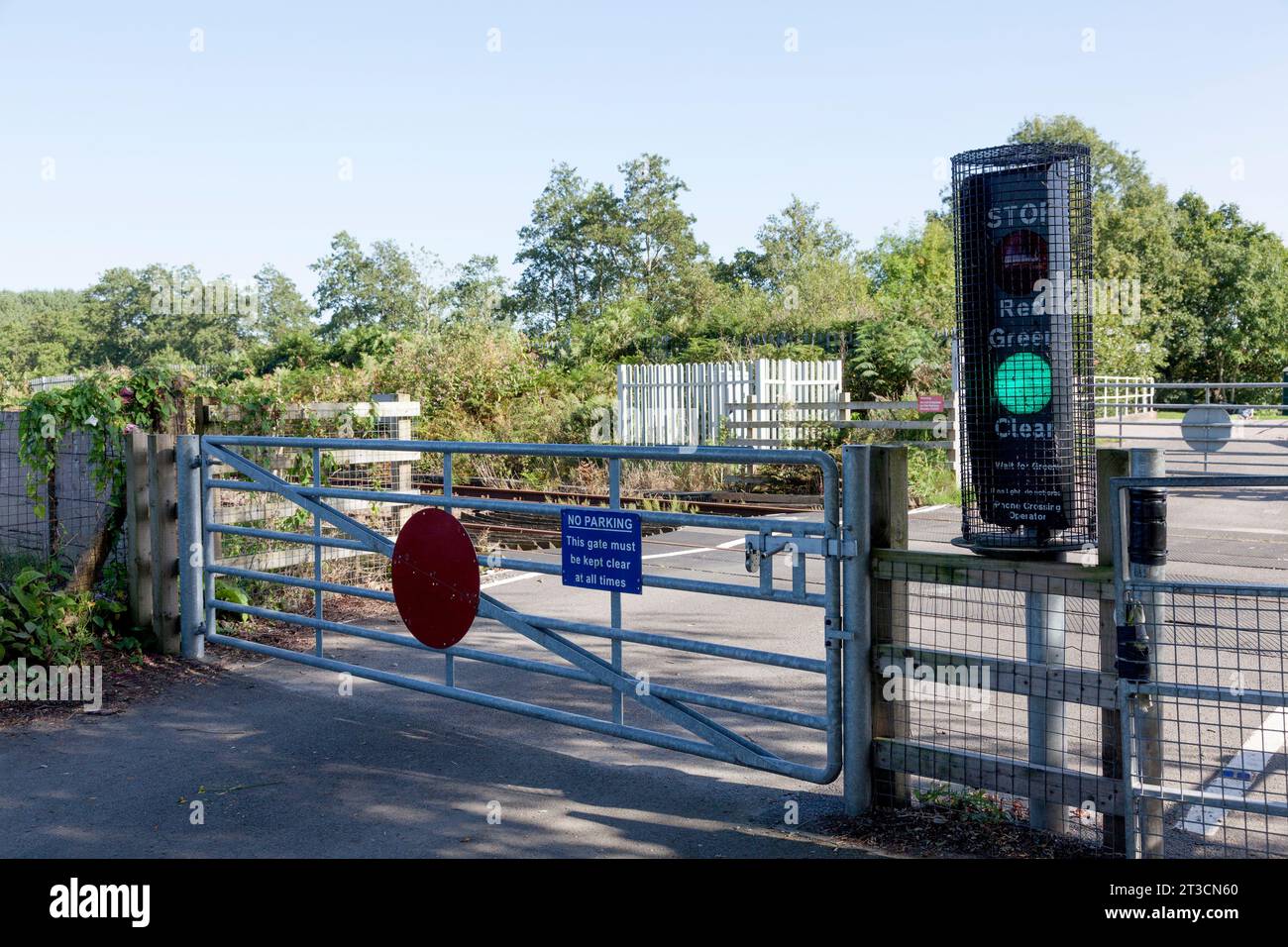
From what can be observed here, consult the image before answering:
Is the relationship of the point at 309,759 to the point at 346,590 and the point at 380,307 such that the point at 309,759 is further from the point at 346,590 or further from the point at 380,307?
the point at 380,307

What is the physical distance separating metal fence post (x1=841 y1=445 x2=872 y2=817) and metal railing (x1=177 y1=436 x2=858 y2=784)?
55 millimetres

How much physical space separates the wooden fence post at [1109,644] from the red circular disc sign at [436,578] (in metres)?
3.35

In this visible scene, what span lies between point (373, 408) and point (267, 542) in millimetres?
1938

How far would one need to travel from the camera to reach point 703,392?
2336cm

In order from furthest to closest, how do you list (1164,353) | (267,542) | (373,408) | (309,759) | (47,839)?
(1164,353)
(373,408)
(267,542)
(309,759)
(47,839)

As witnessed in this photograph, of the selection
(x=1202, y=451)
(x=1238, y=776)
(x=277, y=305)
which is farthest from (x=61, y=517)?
(x=277, y=305)

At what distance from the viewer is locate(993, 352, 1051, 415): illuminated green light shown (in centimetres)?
445
